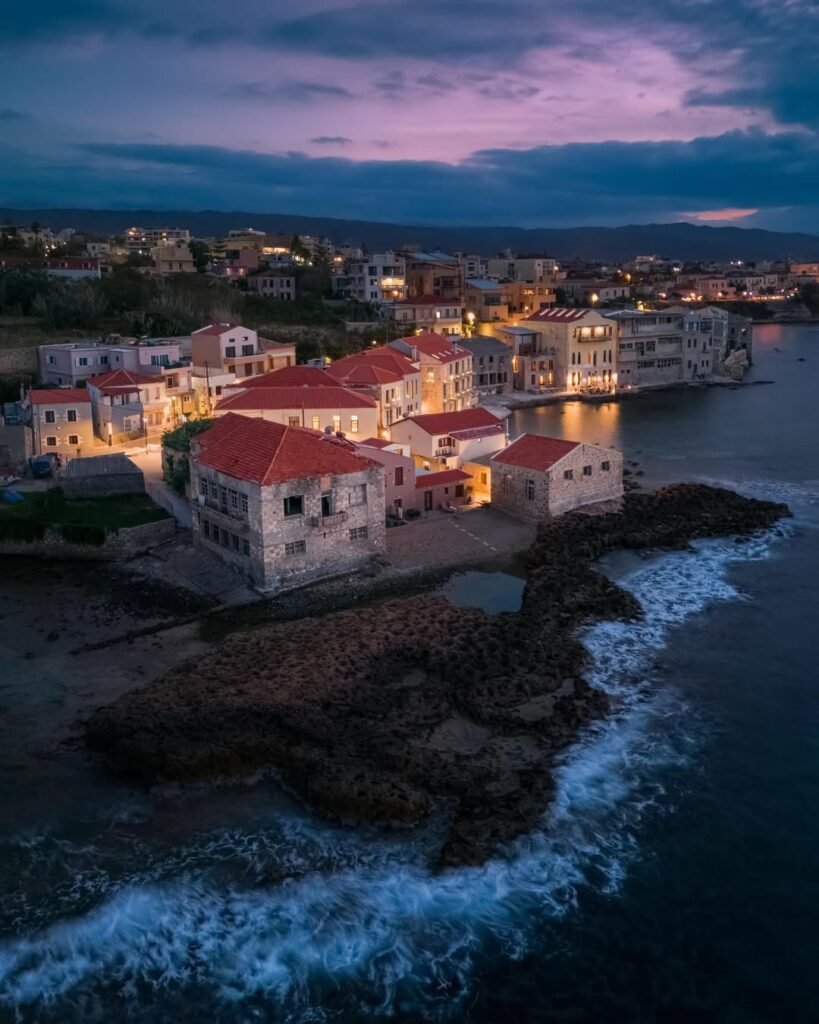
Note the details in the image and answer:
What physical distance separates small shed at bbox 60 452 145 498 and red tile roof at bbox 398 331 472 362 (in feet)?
68.1

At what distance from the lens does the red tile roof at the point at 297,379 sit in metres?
40.1

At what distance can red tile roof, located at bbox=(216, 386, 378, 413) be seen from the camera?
36.4 metres

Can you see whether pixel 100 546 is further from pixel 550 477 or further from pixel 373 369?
pixel 373 369

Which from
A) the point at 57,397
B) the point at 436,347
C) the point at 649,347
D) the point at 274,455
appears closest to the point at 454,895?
the point at 274,455

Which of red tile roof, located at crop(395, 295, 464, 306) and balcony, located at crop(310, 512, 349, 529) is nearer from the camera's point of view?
balcony, located at crop(310, 512, 349, 529)

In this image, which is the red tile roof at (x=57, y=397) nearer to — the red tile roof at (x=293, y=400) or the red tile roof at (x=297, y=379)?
the red tile roof at (x=293, y=400)

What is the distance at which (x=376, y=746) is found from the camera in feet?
54.0

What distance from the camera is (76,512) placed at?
29.2 m

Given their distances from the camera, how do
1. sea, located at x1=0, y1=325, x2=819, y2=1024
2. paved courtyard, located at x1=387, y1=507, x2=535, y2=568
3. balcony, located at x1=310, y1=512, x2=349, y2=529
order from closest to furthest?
sea, located at x1=0, y1=325, x2=819, y2=1024 < balcony, located at x1=310, y1=512, x2=349, y2=529 < paved courtyard, located at x1=387, y1=507, x2=535, y2=568

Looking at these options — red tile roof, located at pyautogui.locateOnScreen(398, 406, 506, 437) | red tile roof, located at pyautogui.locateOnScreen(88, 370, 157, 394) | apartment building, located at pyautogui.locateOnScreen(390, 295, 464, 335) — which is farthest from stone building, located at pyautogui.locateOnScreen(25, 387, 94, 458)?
apartment building, located at pyautogui.locateOnScreen(390, 295, 464, 335)

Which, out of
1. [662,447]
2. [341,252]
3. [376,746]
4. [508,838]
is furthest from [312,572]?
[341,252]

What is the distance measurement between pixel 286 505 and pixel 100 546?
6.77 metres

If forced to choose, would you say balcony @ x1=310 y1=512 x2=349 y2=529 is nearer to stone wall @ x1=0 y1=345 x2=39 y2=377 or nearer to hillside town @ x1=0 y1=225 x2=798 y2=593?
hillside town @ x1=0 y1=225 x2=798 y2=593

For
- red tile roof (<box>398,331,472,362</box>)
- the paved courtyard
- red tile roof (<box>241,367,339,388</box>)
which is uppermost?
Result: red tile roof (<box>398,331,472,362</box>)
